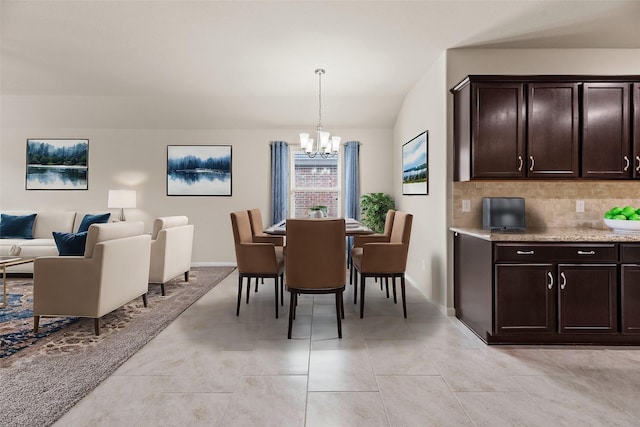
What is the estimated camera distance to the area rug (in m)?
1.97

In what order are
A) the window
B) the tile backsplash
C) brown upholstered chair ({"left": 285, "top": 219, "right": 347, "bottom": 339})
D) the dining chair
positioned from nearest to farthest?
brown upholstered chair ({"left": 285, "top": 219, "right": 347, "bottom": 339})
the tile backsplash
the dining chair
the window

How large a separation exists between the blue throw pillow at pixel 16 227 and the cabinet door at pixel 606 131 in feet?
23.4

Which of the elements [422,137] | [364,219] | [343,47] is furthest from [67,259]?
[364,219]

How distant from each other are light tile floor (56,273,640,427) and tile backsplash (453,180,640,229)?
1.25m

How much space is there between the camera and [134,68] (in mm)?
4531

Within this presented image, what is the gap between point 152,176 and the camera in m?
6.38

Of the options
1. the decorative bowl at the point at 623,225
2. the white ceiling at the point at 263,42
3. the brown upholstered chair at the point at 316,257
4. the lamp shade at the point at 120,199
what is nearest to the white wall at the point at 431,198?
the white ceiling at the point at 263,42

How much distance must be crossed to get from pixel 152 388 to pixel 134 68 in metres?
3.85

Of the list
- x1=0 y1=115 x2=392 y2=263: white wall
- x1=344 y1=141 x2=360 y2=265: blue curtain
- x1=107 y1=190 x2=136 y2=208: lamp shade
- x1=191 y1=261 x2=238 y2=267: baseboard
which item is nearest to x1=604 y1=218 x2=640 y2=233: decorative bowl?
x1=344 y1=141 x2=360 y2=265: blue curtain

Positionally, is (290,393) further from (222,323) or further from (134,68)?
(134,68)

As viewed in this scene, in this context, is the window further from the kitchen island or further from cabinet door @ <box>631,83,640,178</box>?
cabinet door @ <box>631,83,640,178</box>

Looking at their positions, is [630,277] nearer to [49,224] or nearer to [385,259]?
[385,259]

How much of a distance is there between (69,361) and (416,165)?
13.1ft

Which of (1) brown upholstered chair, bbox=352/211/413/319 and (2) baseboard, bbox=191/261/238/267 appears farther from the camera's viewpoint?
(2) baseboard, bbox=191/261/238/267
